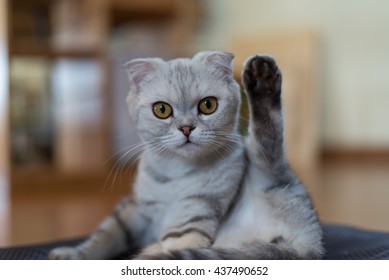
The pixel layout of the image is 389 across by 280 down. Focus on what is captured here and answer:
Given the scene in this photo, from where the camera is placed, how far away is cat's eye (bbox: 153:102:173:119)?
0.83 m

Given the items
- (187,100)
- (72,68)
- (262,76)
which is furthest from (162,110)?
(72,68)

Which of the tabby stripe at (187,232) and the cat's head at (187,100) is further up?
the cat's head at (187,100)

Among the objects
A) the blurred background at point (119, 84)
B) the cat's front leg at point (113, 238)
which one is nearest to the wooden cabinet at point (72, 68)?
the blurred background at point (119, 84)

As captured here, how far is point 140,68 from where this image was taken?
0.85 m

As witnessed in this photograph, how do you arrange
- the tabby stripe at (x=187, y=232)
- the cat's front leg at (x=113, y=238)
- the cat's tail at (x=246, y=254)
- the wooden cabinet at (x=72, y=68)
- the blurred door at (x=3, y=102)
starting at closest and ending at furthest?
the cat's tail at (x=246, y=254) < the tabby stripe at (x=187, y=232) < the cat's front leg at (x=113, y=238) < the blurred door at (x=3, y=102) < the wooden cabinet at (x=72, y=68)

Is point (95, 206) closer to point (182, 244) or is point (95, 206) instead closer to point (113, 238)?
point (113, 238)

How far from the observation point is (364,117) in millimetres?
3531

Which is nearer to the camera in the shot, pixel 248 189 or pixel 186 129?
pixel 186 129

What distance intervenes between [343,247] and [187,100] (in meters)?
0.49

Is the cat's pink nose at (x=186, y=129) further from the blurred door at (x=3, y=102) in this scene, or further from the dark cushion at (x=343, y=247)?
the blurred door at (x=3, y=102)

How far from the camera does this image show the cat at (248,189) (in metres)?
0.84

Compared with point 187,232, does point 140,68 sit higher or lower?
higher

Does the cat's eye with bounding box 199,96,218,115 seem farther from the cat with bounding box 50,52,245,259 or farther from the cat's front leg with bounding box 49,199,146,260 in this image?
the cat's front leg with bounding box 49,199,146,260

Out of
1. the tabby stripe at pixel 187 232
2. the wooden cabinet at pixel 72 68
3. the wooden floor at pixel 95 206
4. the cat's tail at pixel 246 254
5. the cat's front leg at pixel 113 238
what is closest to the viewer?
the cat's tail at pixel 246 254
